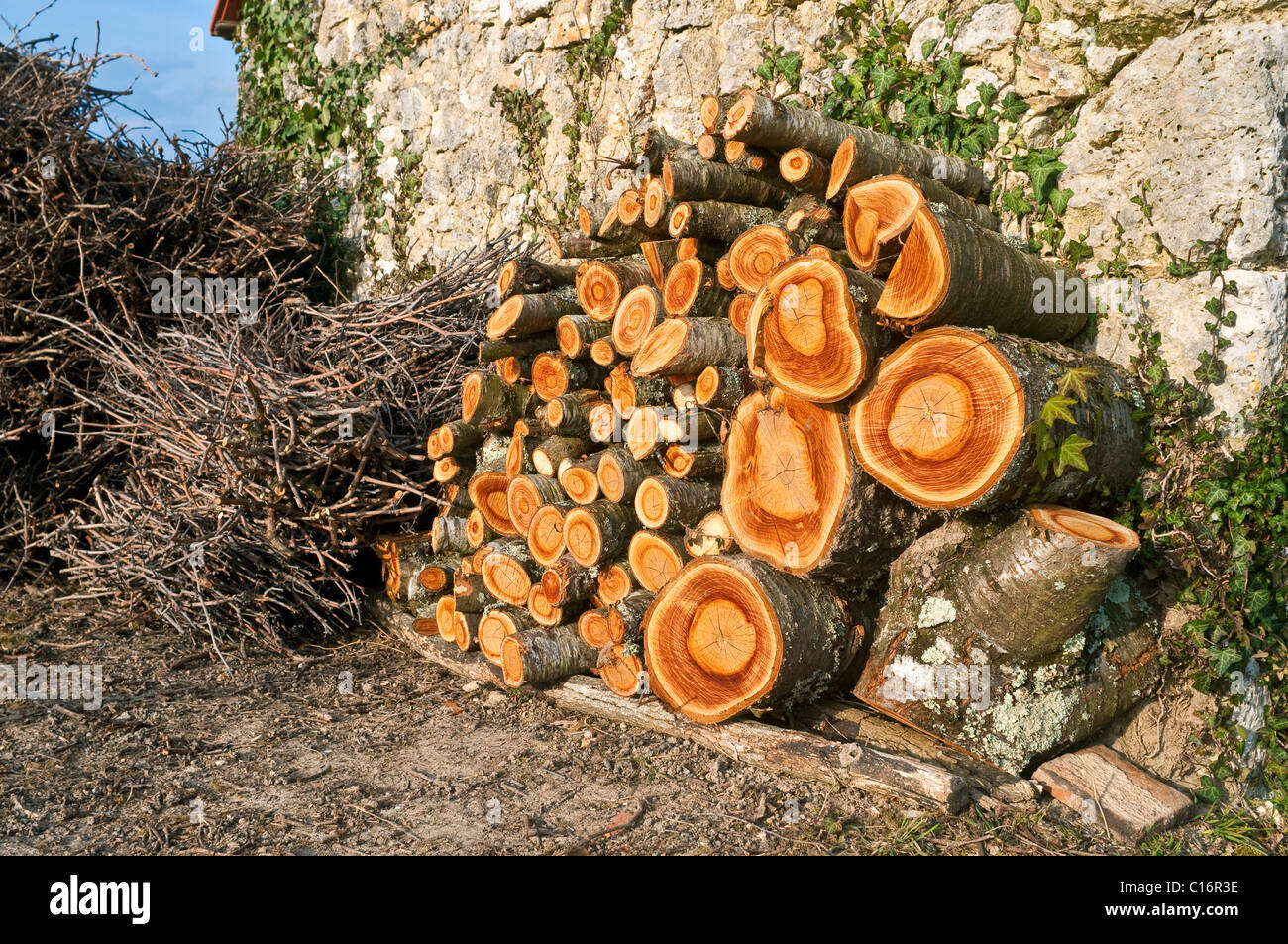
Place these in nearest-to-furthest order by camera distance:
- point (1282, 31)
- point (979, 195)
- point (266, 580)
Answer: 1. point (1282, 31)
2. point (979, 195)
3. point (266, 580)

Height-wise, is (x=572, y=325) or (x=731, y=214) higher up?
(x=731, y=214)

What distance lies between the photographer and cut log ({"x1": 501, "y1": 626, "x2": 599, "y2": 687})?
3863mm

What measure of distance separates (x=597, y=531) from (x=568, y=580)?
31cm

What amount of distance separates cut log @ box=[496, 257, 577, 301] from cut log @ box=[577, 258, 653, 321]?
37 cm

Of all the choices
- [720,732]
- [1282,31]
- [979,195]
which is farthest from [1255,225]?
[720,732]

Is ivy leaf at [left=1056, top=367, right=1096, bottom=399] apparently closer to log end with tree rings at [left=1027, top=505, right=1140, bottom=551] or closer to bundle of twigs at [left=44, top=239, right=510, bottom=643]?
log end with tree rings at [left=1027, top=505, right=1140, bottom=551]

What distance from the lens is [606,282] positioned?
13.6 ft

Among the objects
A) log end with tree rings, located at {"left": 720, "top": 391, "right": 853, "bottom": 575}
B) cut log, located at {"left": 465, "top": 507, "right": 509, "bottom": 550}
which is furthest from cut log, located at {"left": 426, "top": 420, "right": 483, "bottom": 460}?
log end with tree rings, located at {"left": 720, "top": 391, "right": 853, "bottom": 575}

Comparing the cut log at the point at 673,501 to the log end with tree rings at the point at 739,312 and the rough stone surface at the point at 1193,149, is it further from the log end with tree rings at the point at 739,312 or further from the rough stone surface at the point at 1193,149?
the rough stone surface at the point at 1193,149

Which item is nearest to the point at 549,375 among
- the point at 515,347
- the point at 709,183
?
the point at 515,347

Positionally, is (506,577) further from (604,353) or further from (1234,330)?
(1234,330)

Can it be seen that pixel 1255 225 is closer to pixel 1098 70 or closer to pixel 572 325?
pixel 1098 70

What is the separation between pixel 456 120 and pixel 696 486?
4.05 m

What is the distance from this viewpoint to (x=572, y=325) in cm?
420
